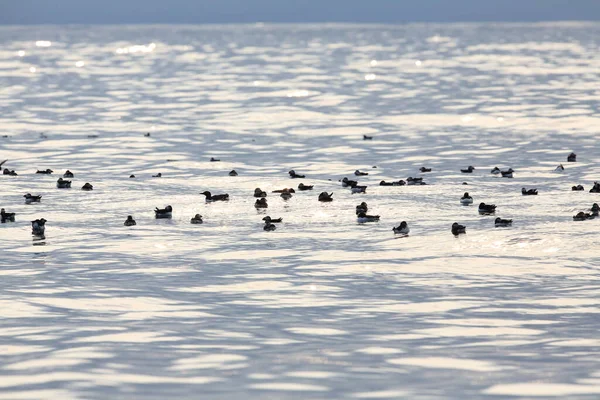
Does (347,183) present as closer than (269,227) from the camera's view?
No

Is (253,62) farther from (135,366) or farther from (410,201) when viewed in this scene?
(135,366)

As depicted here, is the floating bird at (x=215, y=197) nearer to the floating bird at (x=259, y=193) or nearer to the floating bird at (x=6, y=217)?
the floating bird at (x=259, y=193)

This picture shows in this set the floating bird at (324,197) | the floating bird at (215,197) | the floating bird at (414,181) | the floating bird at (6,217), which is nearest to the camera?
the floating bird at (6,217)

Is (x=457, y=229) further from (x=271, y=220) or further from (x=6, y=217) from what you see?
(x=6, y=217)

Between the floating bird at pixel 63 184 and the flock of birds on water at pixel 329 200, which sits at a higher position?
the floating bird at pixel 63 184

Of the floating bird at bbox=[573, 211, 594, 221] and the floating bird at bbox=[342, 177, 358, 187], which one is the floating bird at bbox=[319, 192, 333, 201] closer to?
the floating bird at bbox=[342, 177, 358, 187]

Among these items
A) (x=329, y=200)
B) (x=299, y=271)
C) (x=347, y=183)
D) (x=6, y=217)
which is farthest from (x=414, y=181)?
(x=299, y=271)

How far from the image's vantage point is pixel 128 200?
113ft

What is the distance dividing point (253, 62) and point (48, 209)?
12101 centimetres

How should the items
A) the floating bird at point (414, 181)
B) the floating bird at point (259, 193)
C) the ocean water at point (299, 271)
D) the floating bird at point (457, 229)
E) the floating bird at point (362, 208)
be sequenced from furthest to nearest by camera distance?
the floating bird at point (414, 181), the floating bird at point (259, 193), the floating bird at point (362, 208), the floating bird at point (457, 229), the ocean water at point (299, 271)

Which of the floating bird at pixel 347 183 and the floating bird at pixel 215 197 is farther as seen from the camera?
the floating bird at pixel 347 183

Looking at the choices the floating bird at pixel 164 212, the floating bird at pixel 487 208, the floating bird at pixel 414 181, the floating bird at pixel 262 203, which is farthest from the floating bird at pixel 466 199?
the floating bird at pixel 164 212

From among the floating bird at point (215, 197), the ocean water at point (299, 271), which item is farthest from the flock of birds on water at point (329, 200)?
the ocean water at point (299, 271)

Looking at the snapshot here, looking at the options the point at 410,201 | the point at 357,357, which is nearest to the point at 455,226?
the point at 410,201
